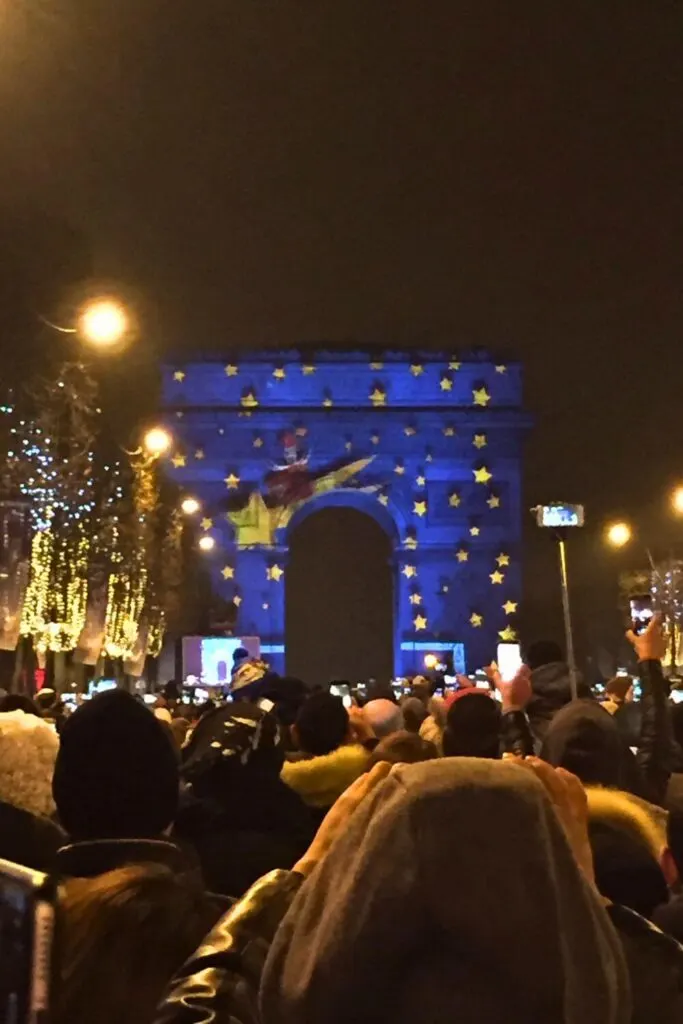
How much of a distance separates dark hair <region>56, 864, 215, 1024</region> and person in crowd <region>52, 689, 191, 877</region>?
474mm

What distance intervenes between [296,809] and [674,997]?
2536 mm

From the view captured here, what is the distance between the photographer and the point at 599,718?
4949 mm

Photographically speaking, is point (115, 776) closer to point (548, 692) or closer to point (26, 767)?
point (26, 767)

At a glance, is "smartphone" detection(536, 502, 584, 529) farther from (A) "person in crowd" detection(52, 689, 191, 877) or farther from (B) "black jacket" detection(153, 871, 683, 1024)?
(B) "black jacket" detection(153, 871, 683, 1024)

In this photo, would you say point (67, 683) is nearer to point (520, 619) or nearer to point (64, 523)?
point (64, 523)

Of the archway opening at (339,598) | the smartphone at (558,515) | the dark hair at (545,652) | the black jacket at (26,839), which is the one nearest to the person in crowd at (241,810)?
the black jacket at (26,839)

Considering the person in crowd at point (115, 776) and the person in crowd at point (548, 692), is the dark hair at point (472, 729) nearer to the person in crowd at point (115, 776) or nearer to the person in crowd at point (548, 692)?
the person in crowd at point (548, 692)

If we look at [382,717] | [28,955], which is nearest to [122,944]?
[28,955]

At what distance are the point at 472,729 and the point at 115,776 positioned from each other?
280 cm

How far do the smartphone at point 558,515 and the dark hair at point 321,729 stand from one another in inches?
228

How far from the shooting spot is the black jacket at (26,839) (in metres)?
3.52

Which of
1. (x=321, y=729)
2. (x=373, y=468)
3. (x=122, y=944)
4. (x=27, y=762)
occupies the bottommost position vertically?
(x=122, y=944)

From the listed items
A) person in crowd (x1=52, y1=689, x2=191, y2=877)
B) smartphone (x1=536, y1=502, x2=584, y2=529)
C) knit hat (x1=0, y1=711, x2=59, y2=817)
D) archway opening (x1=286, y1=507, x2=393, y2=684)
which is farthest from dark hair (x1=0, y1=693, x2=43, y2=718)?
archway opening (x1=286, y1=507, x2=393, y2=684)

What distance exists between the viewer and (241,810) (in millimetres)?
4699
